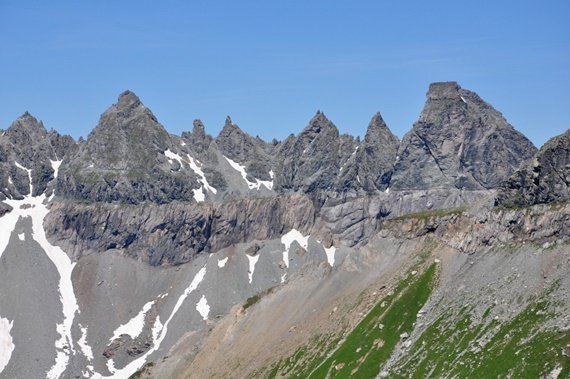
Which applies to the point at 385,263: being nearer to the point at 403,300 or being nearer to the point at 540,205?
the point at 403,300

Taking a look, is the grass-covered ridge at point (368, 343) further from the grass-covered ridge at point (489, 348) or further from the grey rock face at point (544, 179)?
the grey rock face at point (544, 179)

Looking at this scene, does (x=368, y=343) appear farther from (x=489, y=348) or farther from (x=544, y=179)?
(x=544, y=179)

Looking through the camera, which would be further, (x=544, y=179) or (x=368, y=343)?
(x=544, y=179)

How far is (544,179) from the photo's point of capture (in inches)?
6535

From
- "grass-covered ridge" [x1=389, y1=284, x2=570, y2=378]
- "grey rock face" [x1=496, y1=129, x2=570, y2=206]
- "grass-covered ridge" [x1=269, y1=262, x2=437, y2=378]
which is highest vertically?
"grey rock face" [x1=496, y1=129, x2=570, y2=206]

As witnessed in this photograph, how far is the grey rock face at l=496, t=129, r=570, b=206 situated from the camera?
163375mm

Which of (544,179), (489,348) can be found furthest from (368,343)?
(544,179)

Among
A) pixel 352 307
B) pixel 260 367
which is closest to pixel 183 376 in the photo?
pixel 260 367

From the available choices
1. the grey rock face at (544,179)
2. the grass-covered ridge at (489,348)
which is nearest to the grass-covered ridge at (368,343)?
the grass-covered ridge at (489,348)

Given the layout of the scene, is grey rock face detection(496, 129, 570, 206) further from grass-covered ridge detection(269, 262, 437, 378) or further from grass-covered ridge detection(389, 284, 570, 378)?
grass-covered ridge detection(389, 284, 570, 378)

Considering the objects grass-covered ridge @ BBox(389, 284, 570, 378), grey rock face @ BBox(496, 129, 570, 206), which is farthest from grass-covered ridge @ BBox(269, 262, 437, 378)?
grey rock face @ BBox(496, 129, 570, 206)

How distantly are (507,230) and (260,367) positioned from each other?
52975mm

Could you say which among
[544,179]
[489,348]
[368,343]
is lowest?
[489,348]

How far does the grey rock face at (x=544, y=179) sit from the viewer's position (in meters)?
163
